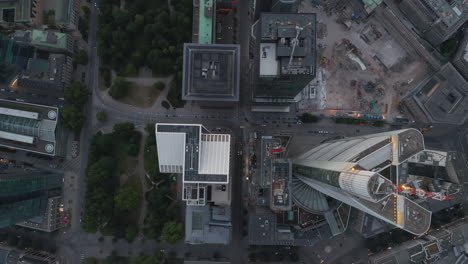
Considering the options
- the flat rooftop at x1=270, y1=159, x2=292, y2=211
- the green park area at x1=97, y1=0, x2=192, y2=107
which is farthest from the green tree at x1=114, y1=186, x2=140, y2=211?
the flat rooftop at x1=270, y1=159, x2=292, y2=211

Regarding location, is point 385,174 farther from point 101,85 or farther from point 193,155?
point 101,85

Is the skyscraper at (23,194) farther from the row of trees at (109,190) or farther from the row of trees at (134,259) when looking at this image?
the row of trees at (134,259)

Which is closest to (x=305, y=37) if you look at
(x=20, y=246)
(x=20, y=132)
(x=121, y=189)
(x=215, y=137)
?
(x=215, y=137)

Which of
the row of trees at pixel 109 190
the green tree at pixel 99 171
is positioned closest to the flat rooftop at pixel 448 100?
A: the row of trees at pixel 109 190

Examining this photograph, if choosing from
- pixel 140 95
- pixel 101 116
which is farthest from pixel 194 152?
pixel 101 116

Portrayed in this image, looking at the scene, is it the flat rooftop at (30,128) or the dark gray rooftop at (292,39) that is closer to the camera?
the dark gray rooftop at (292,39)
